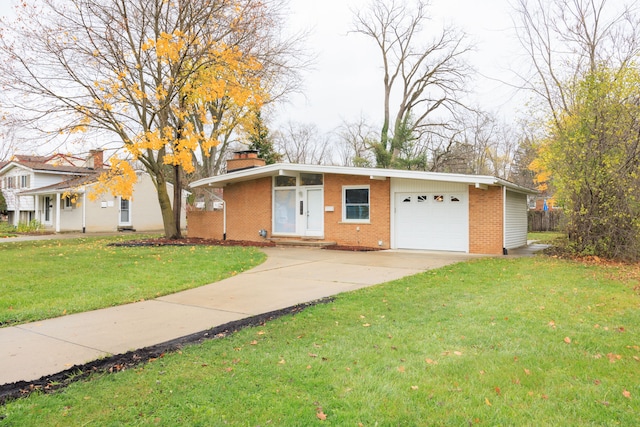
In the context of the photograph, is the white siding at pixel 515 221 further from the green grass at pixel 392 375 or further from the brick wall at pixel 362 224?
the green grass at pixel 392 375

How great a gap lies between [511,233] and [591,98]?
5.29m

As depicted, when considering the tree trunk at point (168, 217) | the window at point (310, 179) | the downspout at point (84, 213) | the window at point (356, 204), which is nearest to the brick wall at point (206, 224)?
the tree trunk at point (168, 217)

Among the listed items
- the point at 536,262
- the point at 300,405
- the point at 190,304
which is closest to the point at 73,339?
the point at 190,304

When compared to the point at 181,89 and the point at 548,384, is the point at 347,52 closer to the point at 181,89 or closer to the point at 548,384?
the point at 181,89

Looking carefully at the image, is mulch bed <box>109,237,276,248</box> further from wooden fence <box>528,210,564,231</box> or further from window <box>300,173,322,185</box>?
wooden fence <box>528,210,564,231</box>

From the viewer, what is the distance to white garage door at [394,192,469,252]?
14.2 meters

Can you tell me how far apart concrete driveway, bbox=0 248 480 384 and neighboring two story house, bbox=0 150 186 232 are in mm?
20108

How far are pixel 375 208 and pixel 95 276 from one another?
9.58 meters

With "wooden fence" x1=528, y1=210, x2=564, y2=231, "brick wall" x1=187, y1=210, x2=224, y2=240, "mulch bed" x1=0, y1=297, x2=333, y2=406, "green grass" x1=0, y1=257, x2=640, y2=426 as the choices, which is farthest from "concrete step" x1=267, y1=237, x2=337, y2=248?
"wooden fence" x1=528, y1=210, x2=564, y2=231

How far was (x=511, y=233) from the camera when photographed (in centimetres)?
1495

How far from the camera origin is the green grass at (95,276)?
6.32 m

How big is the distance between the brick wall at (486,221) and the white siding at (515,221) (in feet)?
1.16

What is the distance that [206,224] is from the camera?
20.4 m

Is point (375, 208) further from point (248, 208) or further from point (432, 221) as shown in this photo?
point (248, 208)
